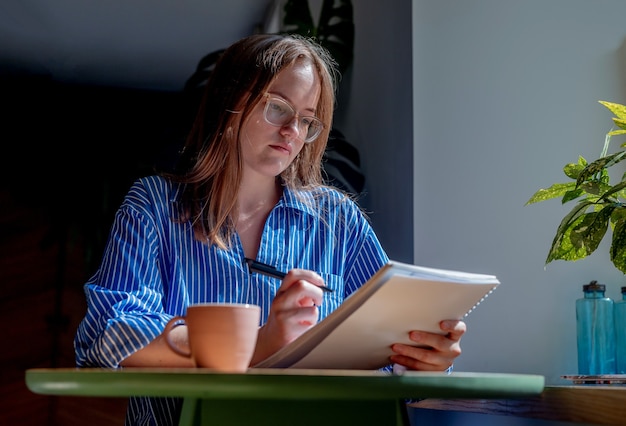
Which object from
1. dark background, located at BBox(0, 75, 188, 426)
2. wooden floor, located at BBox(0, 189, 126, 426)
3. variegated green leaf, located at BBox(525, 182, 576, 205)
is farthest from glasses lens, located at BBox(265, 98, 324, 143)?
wooden floor, located at BBox(0, 189, 126, 426)

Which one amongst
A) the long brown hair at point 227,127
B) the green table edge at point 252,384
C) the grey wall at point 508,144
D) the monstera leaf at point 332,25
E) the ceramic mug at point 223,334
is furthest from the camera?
the monstera leaf at point 332,25

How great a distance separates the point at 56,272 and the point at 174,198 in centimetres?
269

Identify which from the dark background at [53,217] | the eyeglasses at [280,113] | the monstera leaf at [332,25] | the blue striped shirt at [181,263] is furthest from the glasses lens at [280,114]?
the dark background at [53,217]

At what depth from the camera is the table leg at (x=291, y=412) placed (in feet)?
2.51

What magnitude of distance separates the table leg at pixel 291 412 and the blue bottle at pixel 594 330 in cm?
88

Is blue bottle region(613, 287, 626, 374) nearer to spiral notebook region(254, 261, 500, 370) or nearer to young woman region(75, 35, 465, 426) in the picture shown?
young woman region(75, 35, 465, 426)

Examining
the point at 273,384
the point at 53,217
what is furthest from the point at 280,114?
the point at 53,217

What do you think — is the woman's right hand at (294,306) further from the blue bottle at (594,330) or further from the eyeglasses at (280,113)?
the blue bottle at (594,330)

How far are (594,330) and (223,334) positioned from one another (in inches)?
45.4

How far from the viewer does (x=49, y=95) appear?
3857mm

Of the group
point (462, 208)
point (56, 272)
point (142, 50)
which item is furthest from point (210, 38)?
point (462, 208)

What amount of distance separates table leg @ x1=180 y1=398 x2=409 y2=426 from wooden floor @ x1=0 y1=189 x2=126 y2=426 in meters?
2.77

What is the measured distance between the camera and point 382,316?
806mm

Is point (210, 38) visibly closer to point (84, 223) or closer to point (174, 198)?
point (84, 223)
